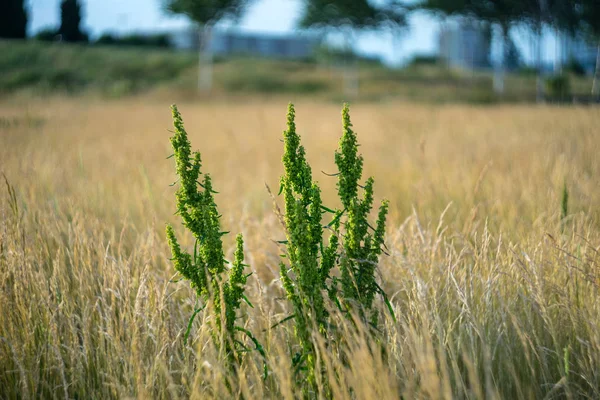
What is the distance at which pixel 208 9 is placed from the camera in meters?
29.8

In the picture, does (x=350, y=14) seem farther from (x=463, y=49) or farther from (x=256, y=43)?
(x=256, y=43)

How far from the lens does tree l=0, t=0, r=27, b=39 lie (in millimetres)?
32625

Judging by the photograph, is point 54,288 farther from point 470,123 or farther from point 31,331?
point 470,123

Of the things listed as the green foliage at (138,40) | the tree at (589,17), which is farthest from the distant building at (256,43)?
the tree at (589,17)

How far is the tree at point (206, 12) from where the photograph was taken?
2948 centimetres

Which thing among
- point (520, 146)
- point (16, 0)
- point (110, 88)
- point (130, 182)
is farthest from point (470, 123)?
point (16, 0)

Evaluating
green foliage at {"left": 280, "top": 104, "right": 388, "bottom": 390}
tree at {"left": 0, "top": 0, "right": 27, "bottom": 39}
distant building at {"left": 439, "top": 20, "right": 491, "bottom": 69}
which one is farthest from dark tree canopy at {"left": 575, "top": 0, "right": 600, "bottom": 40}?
tree at {"left": 0, "top": 0, "right": 27, "bottom": 39}

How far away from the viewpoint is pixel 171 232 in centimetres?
131

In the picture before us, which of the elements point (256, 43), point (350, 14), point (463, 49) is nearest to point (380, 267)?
point (350, 14)

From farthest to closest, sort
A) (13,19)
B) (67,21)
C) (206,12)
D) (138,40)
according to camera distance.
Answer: (138,40) → (13,19) → (206,12) → (67,21)

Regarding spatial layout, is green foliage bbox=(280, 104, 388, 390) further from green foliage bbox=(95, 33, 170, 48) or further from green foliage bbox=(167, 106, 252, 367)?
green foliage bbox=(95, 33, 170, 48)

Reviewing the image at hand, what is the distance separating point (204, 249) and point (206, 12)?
31647 millimetres

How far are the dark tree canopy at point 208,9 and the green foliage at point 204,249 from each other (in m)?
31.4

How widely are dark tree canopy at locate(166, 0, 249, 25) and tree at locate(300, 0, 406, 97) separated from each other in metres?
9.13
